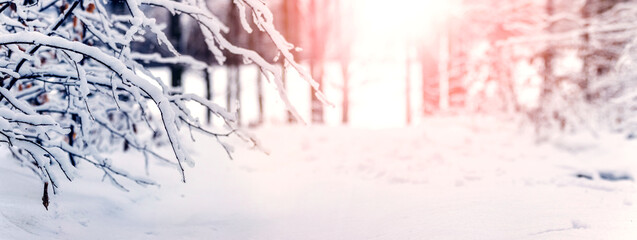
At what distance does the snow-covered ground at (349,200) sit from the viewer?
3789mm

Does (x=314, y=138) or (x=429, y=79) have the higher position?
(x=429, y=79)

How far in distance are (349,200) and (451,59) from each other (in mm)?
11546

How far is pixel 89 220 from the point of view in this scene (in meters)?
4.06

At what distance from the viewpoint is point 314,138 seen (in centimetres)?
1273

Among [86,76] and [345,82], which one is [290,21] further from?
[86,76]

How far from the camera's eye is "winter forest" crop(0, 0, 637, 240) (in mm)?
3533

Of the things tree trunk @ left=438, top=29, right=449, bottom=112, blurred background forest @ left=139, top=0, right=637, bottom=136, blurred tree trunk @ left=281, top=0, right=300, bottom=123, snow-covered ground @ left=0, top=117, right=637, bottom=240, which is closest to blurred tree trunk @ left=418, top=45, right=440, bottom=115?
blurred background forest @ left=139, top=0, right=637, bottom=136

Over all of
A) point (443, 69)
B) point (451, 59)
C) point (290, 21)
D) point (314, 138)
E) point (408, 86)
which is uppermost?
point (290, 21)

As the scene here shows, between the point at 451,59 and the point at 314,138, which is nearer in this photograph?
the point at 314,138

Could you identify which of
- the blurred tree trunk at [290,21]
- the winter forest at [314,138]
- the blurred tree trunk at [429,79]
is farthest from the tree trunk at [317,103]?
the blurred tree trunk at [429,79]

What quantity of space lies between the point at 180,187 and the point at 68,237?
2450mm

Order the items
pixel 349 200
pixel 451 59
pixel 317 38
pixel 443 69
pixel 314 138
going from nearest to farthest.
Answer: pixel 349 200, pixel 314 138, pixel 451 59, pixel 443 69, pixel 317 38

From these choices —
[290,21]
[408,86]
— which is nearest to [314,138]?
[290,21]

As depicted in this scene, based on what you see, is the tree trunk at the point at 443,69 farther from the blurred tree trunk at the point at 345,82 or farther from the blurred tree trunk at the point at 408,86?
the blurred tree trunk at the point at 345,82
